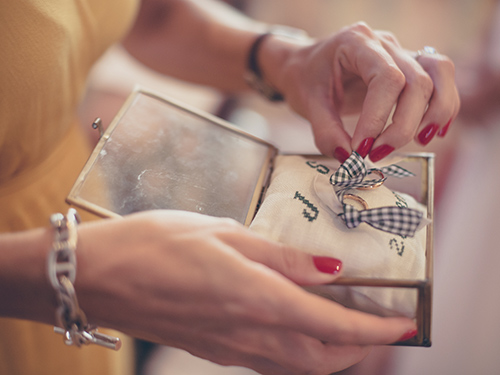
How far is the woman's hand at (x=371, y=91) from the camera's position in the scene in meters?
0.46

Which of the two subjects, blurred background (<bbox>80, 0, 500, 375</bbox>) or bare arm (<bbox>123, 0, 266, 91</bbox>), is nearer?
bare arm (<bbox>123, 0, 266, 91</bbox>)

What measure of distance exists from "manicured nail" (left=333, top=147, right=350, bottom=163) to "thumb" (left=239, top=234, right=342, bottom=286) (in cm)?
18

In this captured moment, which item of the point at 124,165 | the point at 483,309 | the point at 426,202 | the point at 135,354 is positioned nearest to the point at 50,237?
the point at 124,165

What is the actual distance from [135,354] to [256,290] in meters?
1.04

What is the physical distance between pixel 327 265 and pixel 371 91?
0.22 m

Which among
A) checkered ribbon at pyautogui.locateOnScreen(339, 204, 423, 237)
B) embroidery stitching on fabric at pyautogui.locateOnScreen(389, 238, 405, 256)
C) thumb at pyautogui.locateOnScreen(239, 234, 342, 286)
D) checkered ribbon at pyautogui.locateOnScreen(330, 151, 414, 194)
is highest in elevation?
checkered ribbon at pyautogui.locateOnScreen(330, 151, 414, 194)

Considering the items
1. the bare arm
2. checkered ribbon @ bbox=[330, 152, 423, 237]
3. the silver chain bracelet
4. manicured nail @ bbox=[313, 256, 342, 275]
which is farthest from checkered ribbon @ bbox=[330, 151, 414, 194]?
the bare arm

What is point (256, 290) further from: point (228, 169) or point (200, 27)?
point (200, 27)

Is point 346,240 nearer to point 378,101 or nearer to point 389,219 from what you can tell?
point 389,219

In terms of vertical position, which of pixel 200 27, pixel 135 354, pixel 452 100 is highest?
pixel 200 27

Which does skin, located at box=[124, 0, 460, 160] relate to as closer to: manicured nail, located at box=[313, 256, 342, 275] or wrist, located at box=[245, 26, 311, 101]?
wrist, located at box=[245, 26, 311, 101]

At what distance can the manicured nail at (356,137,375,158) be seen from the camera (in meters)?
0.46

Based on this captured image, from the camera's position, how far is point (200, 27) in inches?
31.2

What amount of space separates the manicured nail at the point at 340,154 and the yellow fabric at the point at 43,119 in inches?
13.9
